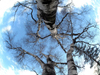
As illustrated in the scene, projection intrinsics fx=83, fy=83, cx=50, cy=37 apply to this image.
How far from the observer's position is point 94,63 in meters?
5.62

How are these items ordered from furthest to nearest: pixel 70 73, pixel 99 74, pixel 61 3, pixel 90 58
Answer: pixel 61 3
pixel 99 74
pixel 90 58
pixel 70 73

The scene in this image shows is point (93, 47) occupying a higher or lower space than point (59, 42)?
lower

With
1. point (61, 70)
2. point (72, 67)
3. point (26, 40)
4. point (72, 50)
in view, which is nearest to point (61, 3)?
point (72, 50)

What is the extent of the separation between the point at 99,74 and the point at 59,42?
3.73 metres

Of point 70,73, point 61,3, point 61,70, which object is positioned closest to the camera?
point 70,73

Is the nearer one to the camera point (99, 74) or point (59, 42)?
point (99, 74)

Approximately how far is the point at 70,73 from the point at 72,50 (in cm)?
161

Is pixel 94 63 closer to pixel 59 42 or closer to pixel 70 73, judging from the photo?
pixel 70 73

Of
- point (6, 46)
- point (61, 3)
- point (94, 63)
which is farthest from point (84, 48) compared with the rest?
point (6, 46)

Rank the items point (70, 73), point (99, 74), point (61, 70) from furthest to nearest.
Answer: point (61, 70), point (99, 74), point (70, 73)

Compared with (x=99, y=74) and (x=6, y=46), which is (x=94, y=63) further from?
(x=6, y=46)

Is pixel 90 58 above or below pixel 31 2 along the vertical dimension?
below

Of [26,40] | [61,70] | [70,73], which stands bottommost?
[70,73]

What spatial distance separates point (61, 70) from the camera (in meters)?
7.22
